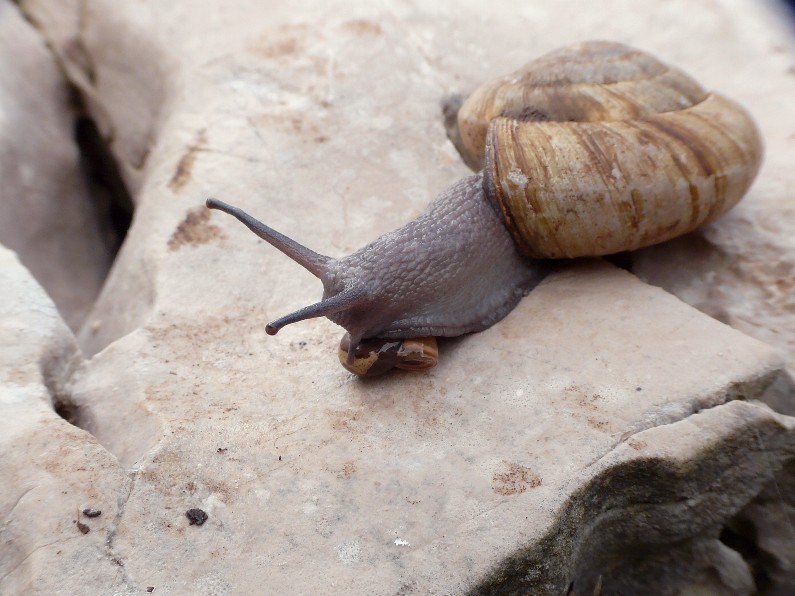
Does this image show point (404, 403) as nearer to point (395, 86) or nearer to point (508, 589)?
point (508, 589)

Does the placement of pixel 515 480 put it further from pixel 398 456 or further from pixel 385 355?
pixel 385 355

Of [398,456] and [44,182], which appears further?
[44,182]

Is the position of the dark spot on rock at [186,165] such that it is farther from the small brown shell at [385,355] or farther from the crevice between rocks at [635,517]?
the crevice between rocks at [635,517]

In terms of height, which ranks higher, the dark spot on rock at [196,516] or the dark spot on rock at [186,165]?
the dark spot on rock at [186,165]

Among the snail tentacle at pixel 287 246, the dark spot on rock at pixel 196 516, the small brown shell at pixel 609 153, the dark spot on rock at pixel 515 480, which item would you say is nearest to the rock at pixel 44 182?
the snail tentacle at pixel 287 246

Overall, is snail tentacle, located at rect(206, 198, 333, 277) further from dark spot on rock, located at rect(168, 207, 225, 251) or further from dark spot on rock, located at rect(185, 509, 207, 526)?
dark spot on rock, located at rect(185, 509, 207, 526)

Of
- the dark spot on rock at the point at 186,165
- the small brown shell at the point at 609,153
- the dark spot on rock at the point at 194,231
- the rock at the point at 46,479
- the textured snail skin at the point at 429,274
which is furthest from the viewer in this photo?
the dark spot on rock at the point at 186,165

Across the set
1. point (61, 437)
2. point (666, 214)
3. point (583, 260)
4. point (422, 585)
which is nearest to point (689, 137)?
point (666, 214)

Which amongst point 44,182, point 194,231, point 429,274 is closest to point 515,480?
point 429,274
